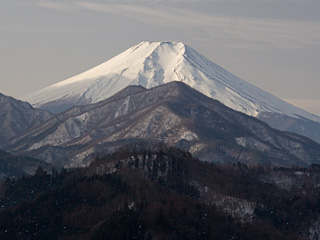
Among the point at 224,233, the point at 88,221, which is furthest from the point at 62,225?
the point at 224,233

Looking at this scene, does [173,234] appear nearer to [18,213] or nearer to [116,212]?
[116,212]

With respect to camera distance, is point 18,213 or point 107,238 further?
point 18,213

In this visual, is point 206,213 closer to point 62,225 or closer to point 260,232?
point 260,232

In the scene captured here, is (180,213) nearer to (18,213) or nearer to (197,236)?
(197,236)

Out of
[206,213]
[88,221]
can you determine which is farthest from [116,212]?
[206,213]

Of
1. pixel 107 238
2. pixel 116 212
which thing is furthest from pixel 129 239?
pixel 116 212

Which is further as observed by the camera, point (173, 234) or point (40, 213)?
point (40, 213)

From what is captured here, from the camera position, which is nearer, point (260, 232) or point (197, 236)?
point (197, 236)
